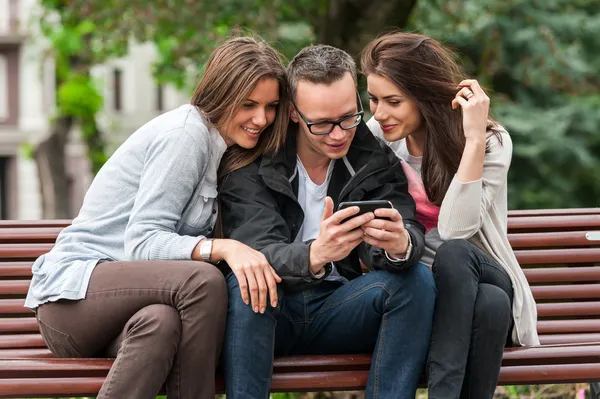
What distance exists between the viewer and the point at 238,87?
3.60m

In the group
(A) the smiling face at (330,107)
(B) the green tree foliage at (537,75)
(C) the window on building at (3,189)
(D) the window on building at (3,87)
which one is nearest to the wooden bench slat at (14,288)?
(A) the smiling face at (330,107)

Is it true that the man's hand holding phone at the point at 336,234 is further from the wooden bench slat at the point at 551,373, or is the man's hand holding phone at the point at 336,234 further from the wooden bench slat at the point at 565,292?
the wooden bench slat at the point at 565,292

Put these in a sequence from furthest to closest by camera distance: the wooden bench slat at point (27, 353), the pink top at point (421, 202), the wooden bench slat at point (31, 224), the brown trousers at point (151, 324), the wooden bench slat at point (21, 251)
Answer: the wooden bench slat at point (31, 224), the wooden bench slat at point (21, 251), the pink top at point (421, 202), the wooden bench slat at point (27, 353), the brown trousers at point (151, 324)

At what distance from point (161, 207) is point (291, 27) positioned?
7.04 meters

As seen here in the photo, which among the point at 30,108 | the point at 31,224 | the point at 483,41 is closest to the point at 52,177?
the point at 483,41

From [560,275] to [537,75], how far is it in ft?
22.0

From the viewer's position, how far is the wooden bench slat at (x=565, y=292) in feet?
14.1

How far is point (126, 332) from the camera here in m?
3.29

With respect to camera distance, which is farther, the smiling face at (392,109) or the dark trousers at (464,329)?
the smiling face at (392,109)

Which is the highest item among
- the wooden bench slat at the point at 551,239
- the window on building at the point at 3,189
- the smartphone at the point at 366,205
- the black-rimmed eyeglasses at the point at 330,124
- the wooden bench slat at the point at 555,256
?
the black-rimmed eyeglasses at the point at 330,124

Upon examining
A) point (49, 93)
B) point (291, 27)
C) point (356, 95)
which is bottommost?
point (49, 93)

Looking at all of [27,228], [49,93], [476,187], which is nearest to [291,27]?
[27,228]

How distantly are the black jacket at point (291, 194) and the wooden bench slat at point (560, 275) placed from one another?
909 mm

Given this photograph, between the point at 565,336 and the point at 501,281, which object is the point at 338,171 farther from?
the point at 565,336
